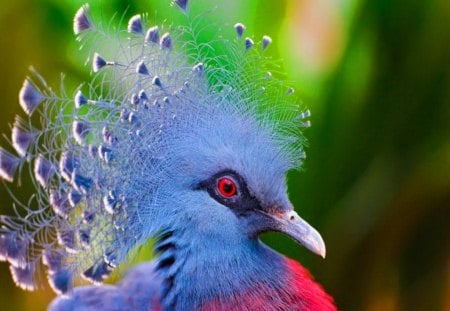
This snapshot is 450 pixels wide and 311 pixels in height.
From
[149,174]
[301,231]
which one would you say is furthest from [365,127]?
[149,174]

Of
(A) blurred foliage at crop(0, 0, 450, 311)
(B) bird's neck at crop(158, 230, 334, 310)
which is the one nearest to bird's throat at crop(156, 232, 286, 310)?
(B) bird's neck at crop(158, 230, 334, 310)

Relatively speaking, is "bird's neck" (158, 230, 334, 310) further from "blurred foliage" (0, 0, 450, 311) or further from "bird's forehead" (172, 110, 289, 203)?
"blurred foliage" (0, 0, 450, 311)

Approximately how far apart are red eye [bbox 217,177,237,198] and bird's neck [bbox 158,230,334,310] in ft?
0.30

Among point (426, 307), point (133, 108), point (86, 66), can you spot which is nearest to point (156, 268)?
point (133, 108)

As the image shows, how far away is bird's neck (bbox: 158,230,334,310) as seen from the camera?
1.06m

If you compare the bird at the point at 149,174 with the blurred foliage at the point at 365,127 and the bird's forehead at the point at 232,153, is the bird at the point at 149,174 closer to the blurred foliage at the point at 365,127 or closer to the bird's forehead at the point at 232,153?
the bird's forehead at the point at 232,153

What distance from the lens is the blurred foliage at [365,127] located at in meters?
1.46

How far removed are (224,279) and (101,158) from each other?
30 cm

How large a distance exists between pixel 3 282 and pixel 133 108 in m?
0.87

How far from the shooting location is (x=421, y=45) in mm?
1513

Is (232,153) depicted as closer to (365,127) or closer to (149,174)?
(149,174)

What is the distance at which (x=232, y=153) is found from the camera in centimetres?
105

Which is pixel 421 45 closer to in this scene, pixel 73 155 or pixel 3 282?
pixel 73 155

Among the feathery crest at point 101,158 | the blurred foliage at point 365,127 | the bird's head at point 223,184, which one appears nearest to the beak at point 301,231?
the bird's head at point 223,184
